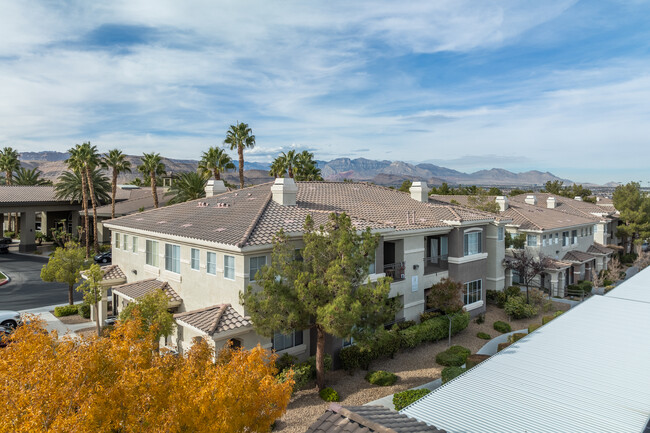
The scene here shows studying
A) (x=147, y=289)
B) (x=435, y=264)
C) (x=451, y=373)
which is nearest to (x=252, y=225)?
(x=147, y=289)

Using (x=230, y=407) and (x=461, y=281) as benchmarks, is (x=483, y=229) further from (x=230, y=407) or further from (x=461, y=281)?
(x=230, y=407)

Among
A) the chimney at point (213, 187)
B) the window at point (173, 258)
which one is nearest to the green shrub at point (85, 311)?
the window at point (173, 258)

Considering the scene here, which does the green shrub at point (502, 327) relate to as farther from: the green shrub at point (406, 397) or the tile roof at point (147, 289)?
the tile roof at point (147, 289)

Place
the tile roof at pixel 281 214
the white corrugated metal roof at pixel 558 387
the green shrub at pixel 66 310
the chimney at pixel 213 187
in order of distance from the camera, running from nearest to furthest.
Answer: the white corrugated metal roof at pixel 558 387
the tile roof at pixel 281 214
the green shrub at pixel 66 310
the chimney at pixel 213 187

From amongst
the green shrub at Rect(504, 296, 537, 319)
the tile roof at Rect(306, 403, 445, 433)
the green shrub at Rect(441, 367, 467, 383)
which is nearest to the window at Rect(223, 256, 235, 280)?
the green shrub at Rect(441, 367, 467, 383)

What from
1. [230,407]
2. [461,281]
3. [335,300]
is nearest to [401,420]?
[230,407]

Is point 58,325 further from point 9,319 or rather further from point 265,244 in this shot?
point 265,244
